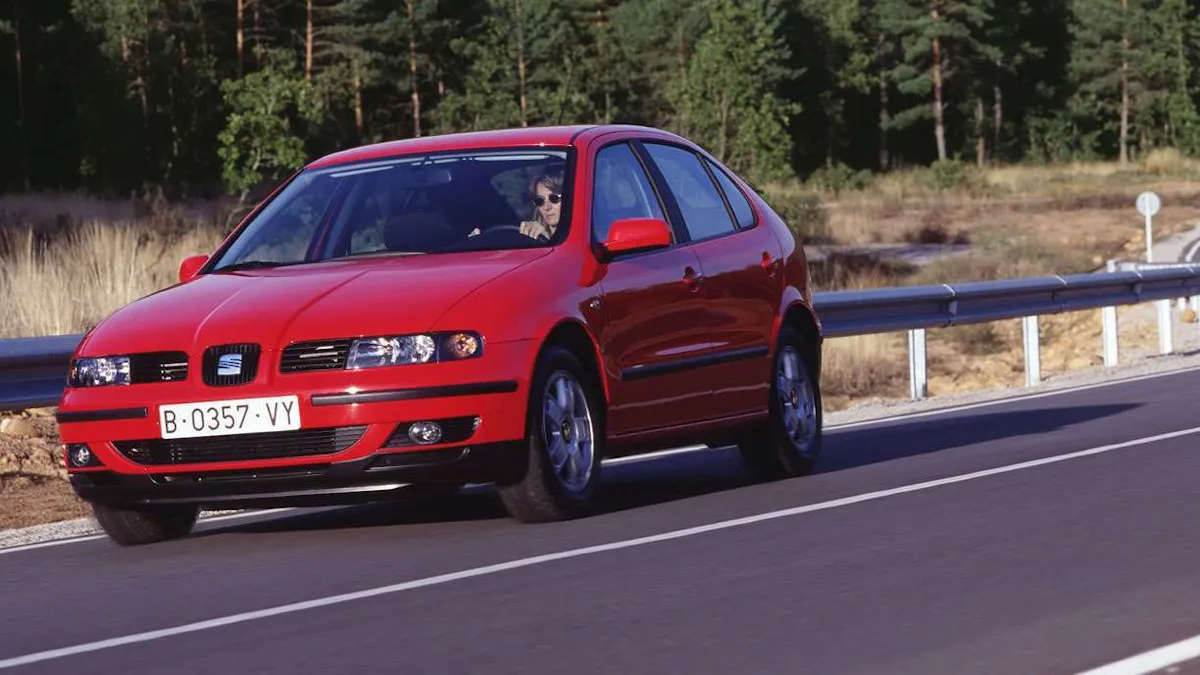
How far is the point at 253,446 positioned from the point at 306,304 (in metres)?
0.55

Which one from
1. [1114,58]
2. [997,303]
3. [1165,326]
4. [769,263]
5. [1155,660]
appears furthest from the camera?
[1114,58]

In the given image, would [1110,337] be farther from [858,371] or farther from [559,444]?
[559,444]

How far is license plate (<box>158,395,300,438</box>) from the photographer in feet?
26.0

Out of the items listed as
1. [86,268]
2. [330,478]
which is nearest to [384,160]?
[330,478]

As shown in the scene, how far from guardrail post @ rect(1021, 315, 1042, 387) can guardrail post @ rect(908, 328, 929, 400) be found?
131 cm

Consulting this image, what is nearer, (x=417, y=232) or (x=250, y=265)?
(x=417, y=232)

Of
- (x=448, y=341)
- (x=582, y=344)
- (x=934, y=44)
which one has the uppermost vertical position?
(x=934, y=44)

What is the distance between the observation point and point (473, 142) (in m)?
9.48

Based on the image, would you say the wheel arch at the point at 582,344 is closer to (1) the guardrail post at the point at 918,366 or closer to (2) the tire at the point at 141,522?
(2) the tire at the point at 141,522

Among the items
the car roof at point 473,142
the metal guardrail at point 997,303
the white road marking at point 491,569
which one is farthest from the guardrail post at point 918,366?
the car roof at point 473,142

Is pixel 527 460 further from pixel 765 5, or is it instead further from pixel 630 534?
pixel 765 5

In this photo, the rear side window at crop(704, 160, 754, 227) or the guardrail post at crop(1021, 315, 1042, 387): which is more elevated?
the rear side window at crop(704, 160, 754, 227)

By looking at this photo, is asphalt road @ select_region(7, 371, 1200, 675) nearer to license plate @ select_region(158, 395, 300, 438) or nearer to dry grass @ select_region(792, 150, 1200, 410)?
license plate @ select_region(158, 395, 300, 438)

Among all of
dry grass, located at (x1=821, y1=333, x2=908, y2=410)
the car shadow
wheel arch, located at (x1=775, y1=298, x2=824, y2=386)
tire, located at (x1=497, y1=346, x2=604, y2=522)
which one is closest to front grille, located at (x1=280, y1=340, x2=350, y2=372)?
the car shadow
